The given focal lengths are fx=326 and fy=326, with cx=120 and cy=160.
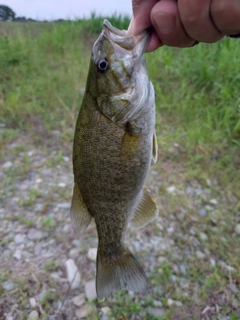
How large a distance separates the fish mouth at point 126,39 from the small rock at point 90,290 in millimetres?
1680

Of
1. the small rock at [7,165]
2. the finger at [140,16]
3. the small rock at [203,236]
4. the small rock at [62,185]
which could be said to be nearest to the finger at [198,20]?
the finger at [140,16]

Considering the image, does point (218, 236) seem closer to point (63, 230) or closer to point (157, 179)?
point (157, 179)

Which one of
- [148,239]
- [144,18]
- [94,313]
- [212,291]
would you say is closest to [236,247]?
[212,291]

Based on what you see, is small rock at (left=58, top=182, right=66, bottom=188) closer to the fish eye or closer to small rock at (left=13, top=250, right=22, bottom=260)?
small rock at (left=13, top=250, right=22, bottom=260)

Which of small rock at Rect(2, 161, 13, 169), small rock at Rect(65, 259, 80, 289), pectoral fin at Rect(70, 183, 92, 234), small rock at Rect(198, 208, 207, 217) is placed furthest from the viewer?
small rock at Rect(2, 161, 13, 169)

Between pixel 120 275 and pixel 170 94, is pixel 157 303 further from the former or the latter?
pixel 170 94

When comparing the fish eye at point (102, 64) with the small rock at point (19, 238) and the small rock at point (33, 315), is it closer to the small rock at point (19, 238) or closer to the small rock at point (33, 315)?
the small rock at point (33, 315)

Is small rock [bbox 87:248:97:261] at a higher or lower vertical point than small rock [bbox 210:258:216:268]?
lower

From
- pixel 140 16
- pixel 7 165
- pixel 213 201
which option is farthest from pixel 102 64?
pixel 7 165

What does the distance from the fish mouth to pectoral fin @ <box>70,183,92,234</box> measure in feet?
2.07

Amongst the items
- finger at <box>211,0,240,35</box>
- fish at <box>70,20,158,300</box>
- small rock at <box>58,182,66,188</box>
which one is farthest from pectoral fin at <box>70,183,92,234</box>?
small rock at <box>58,182,66,188</box>

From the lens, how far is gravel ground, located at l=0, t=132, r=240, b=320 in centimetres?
220

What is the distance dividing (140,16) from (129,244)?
5.93 ft

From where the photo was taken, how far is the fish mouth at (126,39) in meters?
1.28
